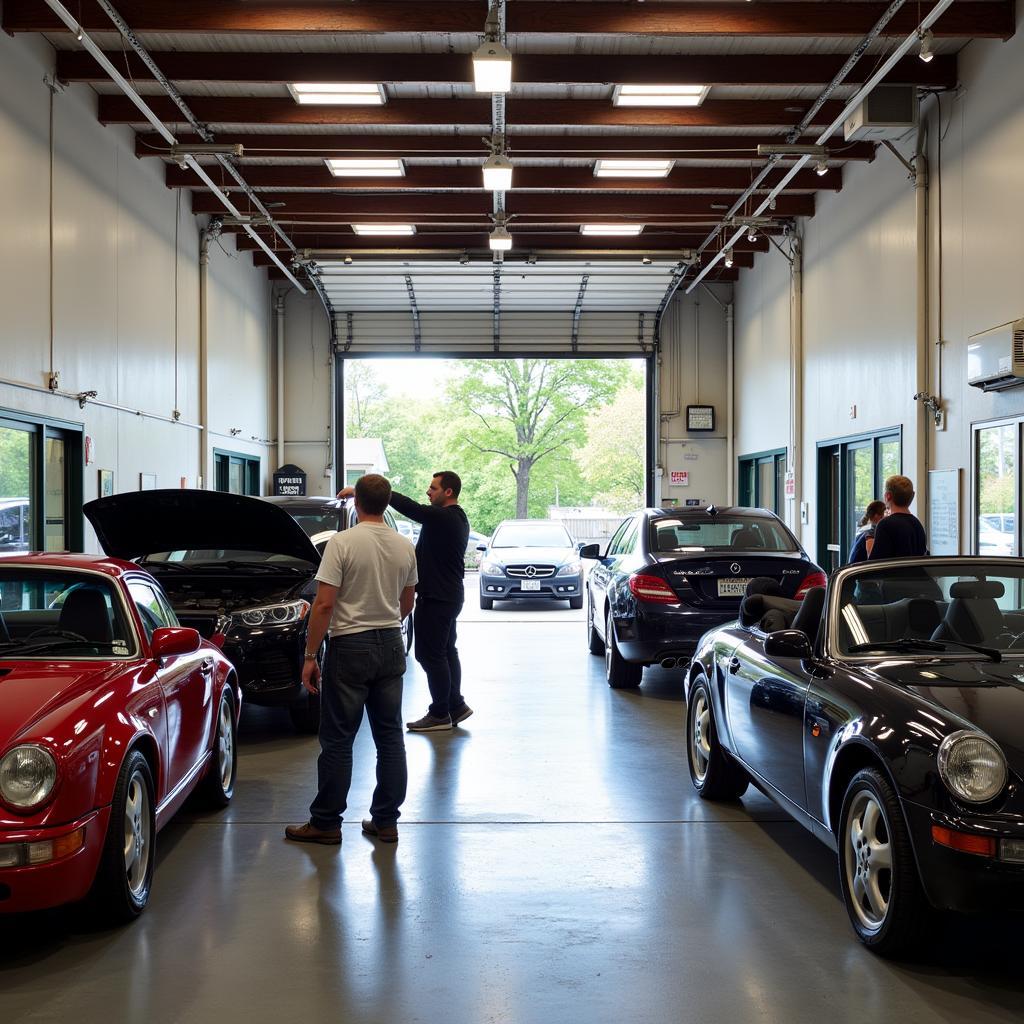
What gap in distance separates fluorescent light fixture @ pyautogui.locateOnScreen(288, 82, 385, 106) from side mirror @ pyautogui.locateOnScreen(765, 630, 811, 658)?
8656 millimetres

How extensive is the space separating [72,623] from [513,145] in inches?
394

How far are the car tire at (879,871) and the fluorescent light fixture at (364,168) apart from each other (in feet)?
38.7

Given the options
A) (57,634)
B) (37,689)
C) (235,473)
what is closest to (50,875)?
(37,689)

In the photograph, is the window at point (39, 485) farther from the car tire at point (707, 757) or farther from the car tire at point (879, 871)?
the car tire at point (879, 871)

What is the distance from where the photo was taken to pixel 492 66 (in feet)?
29.6

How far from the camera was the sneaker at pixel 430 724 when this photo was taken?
790 centimetres

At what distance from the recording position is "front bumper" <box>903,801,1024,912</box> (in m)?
3.29

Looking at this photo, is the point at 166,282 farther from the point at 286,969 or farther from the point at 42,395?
the point at 286,969

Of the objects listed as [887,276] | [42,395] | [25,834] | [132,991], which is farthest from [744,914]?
[887,276]

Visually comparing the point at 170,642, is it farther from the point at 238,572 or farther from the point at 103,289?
the point at 103,289

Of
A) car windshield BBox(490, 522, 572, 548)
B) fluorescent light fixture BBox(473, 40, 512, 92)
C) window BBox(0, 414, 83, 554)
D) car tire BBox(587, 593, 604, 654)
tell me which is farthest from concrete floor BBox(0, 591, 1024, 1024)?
car windshield BBox(490, 522, 572, 548)

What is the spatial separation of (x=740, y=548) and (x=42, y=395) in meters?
6.58

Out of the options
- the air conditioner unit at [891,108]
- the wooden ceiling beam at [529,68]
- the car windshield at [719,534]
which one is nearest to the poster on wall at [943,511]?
the car windshield at [719,534]

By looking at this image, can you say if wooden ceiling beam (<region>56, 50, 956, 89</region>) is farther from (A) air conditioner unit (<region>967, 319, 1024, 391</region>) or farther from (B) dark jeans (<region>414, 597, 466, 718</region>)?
(B) dark jeans (<region>414, 597, 466, 718</region>)
